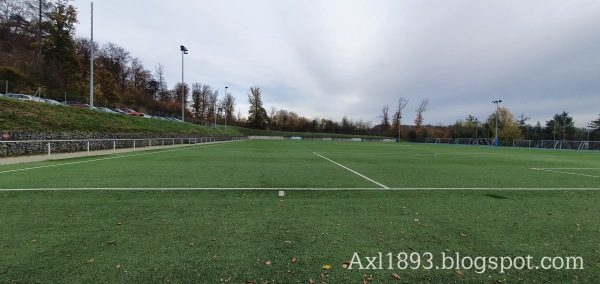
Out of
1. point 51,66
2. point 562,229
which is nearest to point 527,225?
point 562,229

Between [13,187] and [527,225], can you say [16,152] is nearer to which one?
[13,187]

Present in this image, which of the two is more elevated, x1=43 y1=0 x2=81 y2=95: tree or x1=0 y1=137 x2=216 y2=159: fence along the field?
x1=43 y1=0 x2=81 y2=95: tree

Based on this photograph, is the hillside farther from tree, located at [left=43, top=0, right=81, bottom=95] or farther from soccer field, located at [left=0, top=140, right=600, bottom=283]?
tree, located at [left=43, top=0, right=81, bottom=95]

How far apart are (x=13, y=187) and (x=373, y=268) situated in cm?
891

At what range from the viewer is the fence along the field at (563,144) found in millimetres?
42094

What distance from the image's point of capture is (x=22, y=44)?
5334 centimetres

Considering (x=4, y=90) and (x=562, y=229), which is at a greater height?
(x=4, y=90)

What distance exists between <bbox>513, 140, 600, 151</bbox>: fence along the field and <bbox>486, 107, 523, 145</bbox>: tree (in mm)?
18119

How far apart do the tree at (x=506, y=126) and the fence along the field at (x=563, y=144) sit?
59.4 ft

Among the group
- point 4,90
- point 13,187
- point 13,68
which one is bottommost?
point 13,187

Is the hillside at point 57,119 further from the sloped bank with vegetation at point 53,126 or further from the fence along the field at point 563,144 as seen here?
the fence along the field at point 563,144

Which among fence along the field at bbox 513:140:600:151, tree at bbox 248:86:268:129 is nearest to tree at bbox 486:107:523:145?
fence along the field at bbox 513:140:600:151

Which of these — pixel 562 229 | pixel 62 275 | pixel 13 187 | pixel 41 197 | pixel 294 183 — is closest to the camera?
pixel 62 275

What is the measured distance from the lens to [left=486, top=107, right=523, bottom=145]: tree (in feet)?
246
